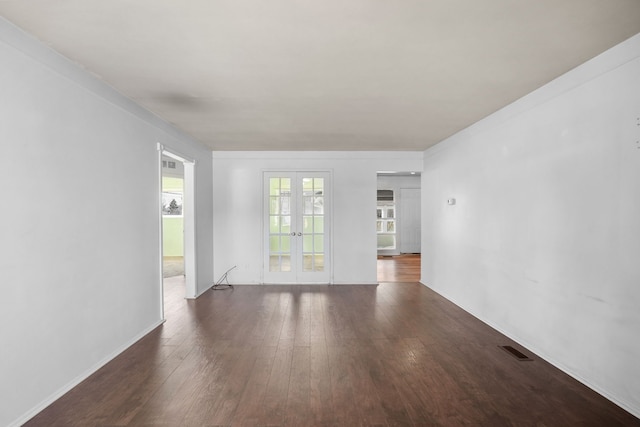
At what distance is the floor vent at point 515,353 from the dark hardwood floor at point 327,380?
0.06m

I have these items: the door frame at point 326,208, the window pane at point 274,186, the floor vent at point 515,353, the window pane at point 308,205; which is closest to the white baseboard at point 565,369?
the floor vent at point 515,353

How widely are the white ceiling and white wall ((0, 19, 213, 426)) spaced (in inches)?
11.4

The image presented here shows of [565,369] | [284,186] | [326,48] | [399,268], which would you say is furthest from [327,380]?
[399,268]

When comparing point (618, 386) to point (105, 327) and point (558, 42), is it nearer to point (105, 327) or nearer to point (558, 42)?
point (558, 42)

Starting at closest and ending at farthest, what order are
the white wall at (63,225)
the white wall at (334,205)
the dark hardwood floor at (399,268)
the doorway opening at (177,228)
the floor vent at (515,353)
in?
the white wall at (63,225) → the floor vent at (515,353) → the doorway opening at (177,228) → the white wall at (334,205) → the dark hardwood floor at (399,268)

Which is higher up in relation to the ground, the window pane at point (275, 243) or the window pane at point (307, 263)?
the window pane at point (275, 243)

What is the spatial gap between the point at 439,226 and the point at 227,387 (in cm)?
412

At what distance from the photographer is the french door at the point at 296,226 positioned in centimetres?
604

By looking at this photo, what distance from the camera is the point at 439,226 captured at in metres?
5.36

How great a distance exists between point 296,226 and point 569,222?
4.21 metres

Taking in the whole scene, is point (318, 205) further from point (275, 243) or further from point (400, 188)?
A: point (400, 188)

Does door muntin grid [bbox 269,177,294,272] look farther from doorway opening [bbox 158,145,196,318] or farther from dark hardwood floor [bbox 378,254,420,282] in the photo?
dark hardwood floor [bbox 378,254,420,282]

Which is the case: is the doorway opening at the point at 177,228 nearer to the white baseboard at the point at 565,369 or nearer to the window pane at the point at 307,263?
the window pane at the point at 307,263

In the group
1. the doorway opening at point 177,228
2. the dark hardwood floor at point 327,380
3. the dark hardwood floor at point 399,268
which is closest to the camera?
the dark hardwood floor at point 327,380
